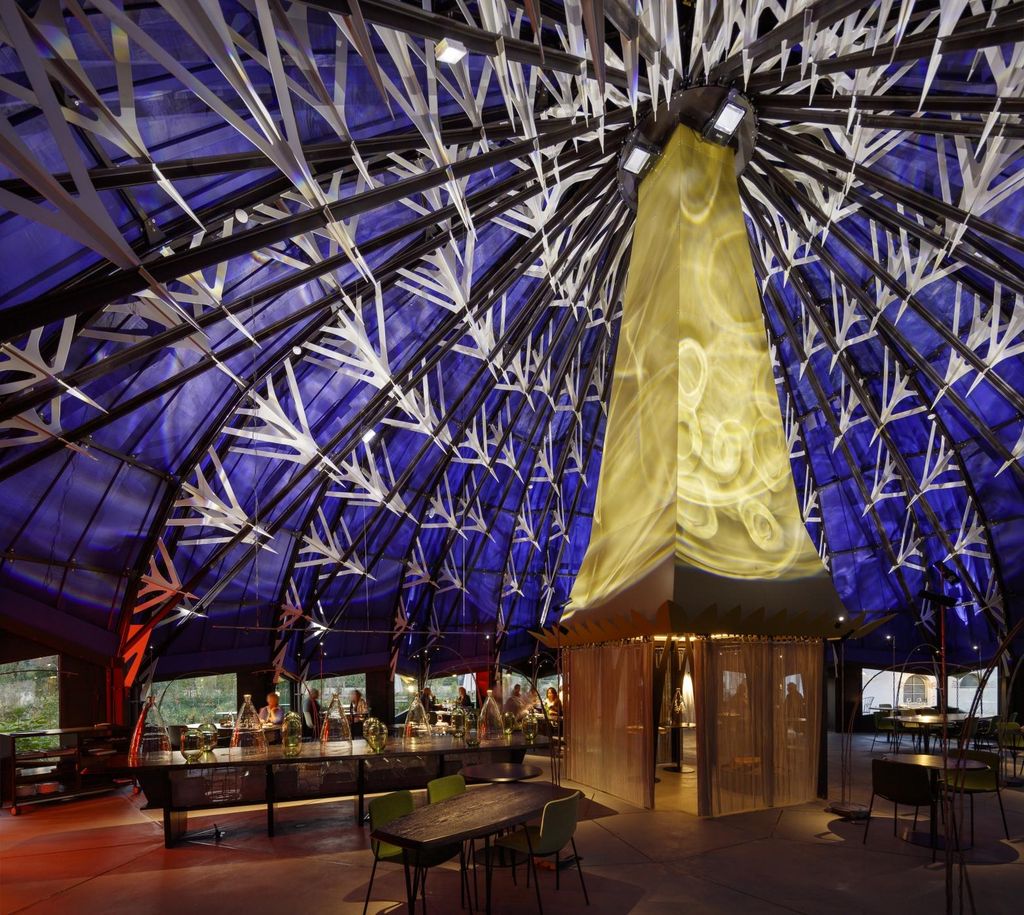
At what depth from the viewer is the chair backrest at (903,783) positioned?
10.2 meters

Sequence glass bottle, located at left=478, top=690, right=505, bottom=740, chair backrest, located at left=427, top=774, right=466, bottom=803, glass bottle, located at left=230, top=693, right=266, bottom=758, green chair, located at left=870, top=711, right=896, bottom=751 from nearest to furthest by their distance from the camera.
A: chair backrest, located at left=427, top=774, right=466, bottom=803, glass bottle, located at left=230, top=693, right=266, bottom=758, glass bottle, located at left=478, top=690, right=505, bottom=740, green chair, located at left=870, top=711, right=896, bottom=751

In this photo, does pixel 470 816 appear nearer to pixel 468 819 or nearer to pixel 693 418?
pixel 468 819

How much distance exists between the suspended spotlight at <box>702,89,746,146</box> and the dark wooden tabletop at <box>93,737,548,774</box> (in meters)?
10.7

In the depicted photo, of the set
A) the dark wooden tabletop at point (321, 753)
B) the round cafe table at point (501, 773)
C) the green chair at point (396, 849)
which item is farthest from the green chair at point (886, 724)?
the green chair at point (396, 849)

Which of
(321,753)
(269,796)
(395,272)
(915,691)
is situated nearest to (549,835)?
(321,753)

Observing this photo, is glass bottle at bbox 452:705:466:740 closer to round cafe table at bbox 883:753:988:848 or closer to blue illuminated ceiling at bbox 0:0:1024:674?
blue illuminated ceiling at bbox 0:0:1024:674

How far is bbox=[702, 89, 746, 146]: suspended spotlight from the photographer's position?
39.3 ft

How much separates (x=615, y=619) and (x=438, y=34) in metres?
A: 8.16

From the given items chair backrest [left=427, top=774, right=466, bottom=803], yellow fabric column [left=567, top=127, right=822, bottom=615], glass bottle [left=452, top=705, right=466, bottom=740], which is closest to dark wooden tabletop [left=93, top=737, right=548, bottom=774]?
glass bottle [left=452, top=705, right=466, bottom=740]

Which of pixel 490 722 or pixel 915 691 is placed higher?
pixel 490 722

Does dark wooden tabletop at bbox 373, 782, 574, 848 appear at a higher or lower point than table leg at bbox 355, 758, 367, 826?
higher

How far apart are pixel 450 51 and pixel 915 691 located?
30.8m

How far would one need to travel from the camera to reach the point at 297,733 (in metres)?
11.8

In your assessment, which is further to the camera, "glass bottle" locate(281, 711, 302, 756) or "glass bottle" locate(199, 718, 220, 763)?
"glass bottle" locate(281, 711, 302, 756)
